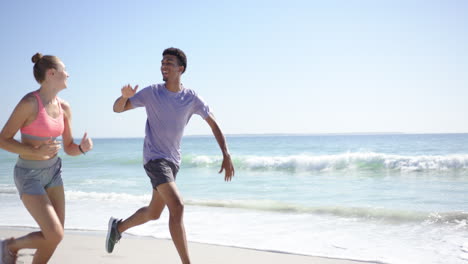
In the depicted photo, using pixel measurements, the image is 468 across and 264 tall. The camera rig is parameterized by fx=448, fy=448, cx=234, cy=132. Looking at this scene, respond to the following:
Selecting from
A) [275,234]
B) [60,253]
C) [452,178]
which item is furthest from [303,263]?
[452,178]

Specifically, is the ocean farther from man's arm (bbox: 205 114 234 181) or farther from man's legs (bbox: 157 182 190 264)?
man's legs (bbox: 157 182 190 264)

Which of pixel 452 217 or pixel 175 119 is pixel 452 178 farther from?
pixel 175 119

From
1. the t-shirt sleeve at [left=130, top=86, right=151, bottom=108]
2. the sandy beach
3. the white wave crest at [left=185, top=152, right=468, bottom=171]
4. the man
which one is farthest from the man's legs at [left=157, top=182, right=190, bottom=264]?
the white wave crest at [left=185, top=152, right=468, bottom=171]

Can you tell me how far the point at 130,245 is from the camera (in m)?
5.23

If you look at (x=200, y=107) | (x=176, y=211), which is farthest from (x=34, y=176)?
(x=200, y=107)

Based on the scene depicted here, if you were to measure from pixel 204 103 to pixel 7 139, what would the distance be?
67.5 inches

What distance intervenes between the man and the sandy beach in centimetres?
76

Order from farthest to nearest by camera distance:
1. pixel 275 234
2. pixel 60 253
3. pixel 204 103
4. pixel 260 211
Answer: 1. pixel 260 211
2. pixel 275 234
3. pixel 60 253
4. pixel 204 103

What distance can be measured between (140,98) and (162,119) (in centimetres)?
29

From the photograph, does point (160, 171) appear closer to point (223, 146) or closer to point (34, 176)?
point (223, 146)

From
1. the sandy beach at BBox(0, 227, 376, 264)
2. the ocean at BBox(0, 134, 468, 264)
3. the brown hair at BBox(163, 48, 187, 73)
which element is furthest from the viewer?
the ocean at BBox(0, 134, 468, 264)

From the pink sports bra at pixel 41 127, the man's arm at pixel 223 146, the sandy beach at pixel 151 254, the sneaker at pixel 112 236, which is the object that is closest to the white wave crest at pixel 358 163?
the sandy beach at pixel 151 254

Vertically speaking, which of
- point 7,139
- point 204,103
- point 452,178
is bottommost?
point 452,178

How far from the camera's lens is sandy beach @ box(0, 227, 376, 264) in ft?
15.1
